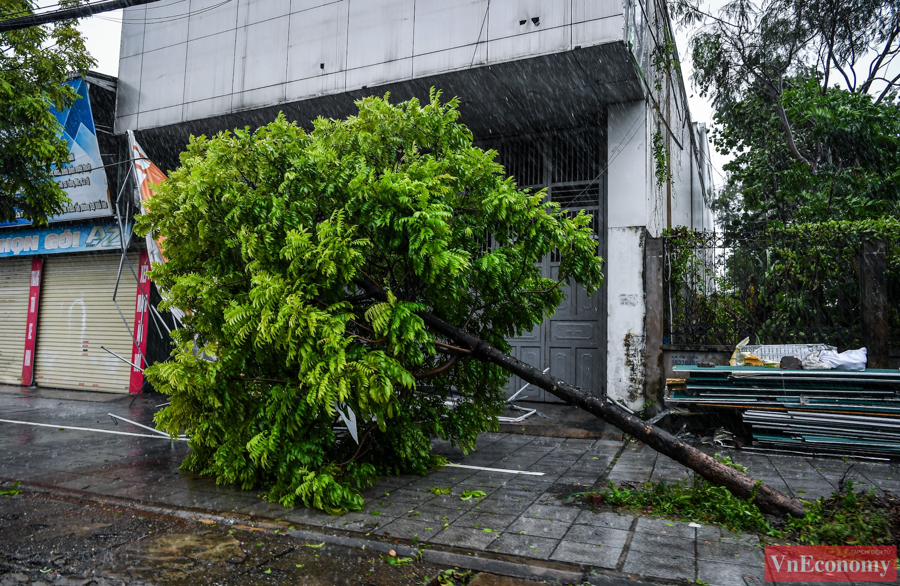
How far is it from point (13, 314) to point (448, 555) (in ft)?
54.0

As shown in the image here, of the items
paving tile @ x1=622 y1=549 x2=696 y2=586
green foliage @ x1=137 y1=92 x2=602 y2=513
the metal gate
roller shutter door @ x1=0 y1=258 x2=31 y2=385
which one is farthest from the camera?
roller shutter door @ x1=0 y1=258 x2=31 y2=385

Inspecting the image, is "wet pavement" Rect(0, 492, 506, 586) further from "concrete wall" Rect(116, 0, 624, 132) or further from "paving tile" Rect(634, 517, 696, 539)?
"concrete wall" Rect(116, 0, 624, 132)

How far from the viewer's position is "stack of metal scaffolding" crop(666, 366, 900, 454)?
258 inches

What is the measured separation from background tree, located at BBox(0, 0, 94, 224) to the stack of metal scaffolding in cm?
1076

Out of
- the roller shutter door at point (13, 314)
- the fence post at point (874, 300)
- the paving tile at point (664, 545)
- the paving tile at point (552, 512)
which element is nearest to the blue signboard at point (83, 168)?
the roller shutter door at point (13, 314)

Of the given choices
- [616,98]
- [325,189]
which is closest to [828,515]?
[325,189]

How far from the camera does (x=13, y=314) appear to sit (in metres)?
15.6

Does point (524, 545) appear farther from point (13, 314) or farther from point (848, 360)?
point (13, 314)

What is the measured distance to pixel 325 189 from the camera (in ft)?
16.8

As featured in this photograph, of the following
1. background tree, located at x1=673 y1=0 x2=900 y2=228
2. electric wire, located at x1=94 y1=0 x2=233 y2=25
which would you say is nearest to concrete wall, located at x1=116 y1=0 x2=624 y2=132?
electric wire, located at x1=94 y1=0 x2=233 y2=25

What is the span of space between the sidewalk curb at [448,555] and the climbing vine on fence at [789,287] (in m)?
5.70

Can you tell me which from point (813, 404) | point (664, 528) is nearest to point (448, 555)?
point (664, 528)

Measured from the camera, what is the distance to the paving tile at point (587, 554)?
3.76 metres

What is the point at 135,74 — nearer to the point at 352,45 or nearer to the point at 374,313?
the point at 352,45
